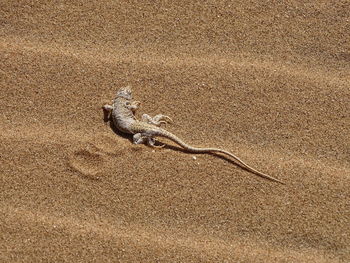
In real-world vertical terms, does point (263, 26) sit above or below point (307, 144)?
above

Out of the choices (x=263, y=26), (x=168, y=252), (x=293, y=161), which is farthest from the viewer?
(x=263, y=26)

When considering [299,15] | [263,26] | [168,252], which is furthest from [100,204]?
[299,15]

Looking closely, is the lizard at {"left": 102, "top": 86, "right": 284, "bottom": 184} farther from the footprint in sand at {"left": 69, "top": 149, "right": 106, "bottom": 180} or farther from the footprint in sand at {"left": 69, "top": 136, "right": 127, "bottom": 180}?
the footprint in sand at {"left": 69, "top": 149, "right": 106, "bottom": 180}

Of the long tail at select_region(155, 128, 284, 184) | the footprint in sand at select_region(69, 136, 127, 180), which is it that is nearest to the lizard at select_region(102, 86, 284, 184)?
the long tail at select_region(155, 128, 284, 184)

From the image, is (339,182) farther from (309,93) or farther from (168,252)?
(168,252)

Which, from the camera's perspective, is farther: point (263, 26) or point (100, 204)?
point (263, 26)

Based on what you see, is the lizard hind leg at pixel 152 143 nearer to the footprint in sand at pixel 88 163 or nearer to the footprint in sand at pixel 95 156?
the footprint in sand at pixel 95 156

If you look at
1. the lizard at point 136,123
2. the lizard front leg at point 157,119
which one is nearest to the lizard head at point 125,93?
the lizard at point 136,123
